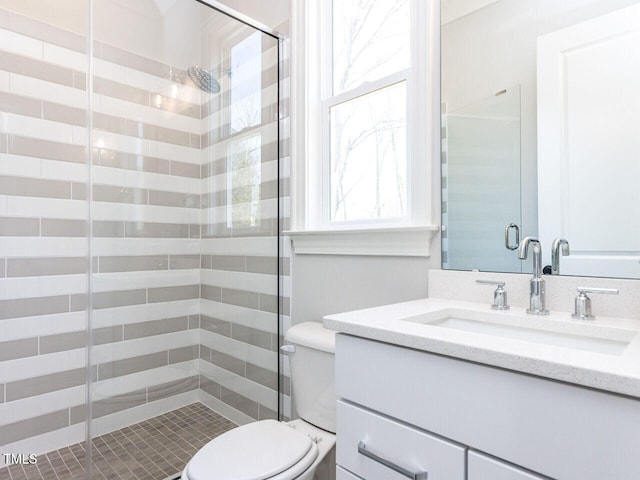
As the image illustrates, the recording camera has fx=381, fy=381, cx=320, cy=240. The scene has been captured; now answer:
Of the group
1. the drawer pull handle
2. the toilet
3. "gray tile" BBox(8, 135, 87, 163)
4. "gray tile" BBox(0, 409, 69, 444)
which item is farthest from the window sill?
"gray tile" BBox(0, 409, 69, 444)

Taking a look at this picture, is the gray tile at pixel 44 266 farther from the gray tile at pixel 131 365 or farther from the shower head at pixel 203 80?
the shower head at pixel 203 80

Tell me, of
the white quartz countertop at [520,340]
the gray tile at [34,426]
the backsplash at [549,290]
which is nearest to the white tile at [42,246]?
the gray tile at [34,426]

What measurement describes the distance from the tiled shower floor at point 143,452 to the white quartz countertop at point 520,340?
3.73ft

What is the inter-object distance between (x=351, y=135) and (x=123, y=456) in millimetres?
1651

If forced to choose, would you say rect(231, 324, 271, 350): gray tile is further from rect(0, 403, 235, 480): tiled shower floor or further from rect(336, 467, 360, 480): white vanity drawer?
rect(336, 467, 360, 480): white vanity drawer

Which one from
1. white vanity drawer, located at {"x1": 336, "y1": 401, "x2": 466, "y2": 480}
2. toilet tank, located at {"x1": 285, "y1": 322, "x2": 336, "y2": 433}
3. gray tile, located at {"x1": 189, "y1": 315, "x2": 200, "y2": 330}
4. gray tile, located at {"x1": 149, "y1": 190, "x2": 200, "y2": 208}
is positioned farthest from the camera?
gray tile, located at {"x1": 189, "y1": 315, "x2": 200, "y2": 330}

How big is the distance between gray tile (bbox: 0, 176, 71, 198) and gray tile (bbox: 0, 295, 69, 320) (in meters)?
0.50

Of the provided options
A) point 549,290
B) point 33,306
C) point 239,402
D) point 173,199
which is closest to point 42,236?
point 33,306

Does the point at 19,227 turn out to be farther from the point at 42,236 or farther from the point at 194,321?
the point at 194,321

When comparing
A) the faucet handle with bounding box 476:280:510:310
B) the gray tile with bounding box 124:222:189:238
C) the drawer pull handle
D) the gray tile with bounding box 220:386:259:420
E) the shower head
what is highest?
the shower head

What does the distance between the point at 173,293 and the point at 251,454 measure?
81 centimetres

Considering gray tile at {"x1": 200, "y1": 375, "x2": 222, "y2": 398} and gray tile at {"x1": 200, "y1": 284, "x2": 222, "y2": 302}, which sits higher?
gray tile at {"x1": 200, "y1": 284, "x2": 222, "y2": 302}

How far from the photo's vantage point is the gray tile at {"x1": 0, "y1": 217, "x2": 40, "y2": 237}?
1.75m

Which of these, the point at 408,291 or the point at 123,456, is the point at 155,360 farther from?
the point at 408,291
